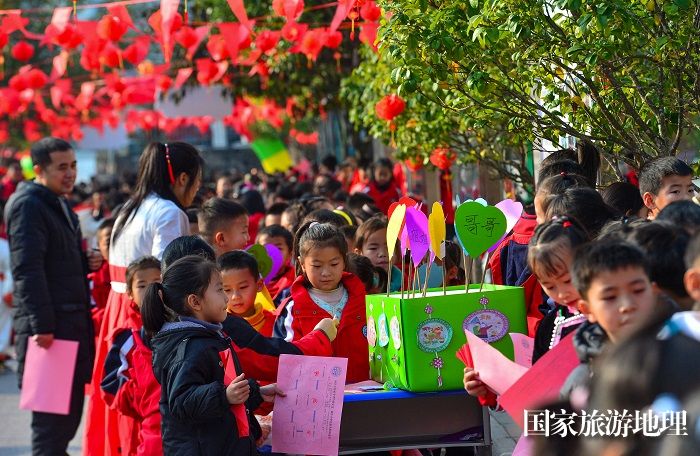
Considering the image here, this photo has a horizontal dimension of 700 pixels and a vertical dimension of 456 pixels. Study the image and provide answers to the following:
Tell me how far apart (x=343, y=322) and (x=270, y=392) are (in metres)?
0.79

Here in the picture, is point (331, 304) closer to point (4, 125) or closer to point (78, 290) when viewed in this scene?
point (78, 290)

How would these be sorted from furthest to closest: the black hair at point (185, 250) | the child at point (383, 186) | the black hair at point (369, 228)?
the child at point (383, 186)
the black hair at point (369, 228)
the black hair at point (185, 250)

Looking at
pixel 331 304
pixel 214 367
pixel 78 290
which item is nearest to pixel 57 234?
pixel 78 290

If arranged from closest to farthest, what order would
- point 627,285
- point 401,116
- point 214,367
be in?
point 627,285 < point 214,367 < point 401,116

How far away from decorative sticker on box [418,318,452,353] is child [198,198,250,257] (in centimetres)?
223

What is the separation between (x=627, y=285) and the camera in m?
2.97

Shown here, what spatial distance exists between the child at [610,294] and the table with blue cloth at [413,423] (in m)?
1.62

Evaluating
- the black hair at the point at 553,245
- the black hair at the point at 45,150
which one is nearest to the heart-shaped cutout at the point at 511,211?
the black hair at the point at 553,245

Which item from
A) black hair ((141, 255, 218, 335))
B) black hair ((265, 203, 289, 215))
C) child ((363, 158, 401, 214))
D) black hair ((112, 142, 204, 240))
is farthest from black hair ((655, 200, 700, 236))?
child ((363, 158, 401, 214))

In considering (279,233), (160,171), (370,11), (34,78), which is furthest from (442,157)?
(34,78)

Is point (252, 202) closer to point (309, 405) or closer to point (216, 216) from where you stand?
point (216, 216)

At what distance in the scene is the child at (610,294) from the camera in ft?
9.68

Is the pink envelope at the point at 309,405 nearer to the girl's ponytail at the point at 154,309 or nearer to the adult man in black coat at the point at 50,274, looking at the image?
the girl's ponytail at the point at 154,309

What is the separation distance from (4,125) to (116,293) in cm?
3121
